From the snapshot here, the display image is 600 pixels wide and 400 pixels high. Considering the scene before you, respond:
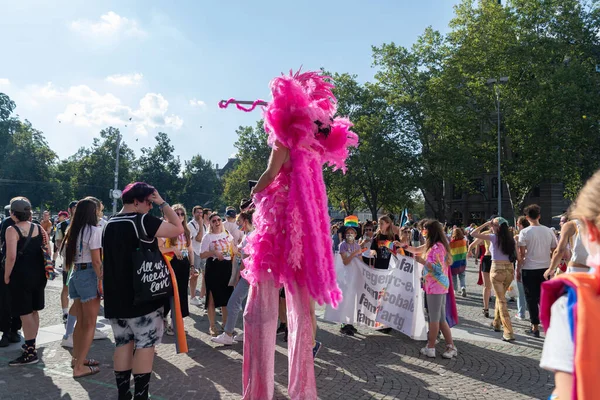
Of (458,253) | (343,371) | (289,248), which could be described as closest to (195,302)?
(343,371)

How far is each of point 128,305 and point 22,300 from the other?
8.14 ft

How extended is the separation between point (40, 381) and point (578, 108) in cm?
3186

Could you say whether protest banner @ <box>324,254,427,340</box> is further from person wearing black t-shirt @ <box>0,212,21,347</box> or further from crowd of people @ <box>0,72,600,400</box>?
person wearing black t-shirt @ <box>0,212,21,347</box>

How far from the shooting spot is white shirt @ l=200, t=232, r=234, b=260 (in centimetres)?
674

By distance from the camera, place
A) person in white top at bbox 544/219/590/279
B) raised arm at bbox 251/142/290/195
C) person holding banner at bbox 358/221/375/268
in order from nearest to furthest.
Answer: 1. raised arm at bbox 251/142/290/195
2. person in white top at bbox 544/219/590/279
3. person holding banner at bbox 358/221/375/268

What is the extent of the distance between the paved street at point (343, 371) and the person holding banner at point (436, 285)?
20 cm

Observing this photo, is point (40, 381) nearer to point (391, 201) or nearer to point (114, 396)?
point (114, 396)

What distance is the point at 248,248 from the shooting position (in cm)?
379

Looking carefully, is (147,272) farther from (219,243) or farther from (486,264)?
(486,264)

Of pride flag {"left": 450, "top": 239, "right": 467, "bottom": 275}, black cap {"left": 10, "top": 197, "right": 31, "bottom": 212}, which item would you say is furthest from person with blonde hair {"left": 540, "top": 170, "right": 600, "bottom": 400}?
pride flag {"left": 450, "top": 239, "right": 467, "bottom": 275}

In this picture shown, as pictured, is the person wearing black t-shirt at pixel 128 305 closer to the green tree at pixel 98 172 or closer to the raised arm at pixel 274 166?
the raised arm at pixel 274 166

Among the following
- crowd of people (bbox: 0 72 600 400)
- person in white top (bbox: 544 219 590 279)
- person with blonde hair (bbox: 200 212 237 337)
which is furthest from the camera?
person with blonde hair (bbox: 200 212 237 337)

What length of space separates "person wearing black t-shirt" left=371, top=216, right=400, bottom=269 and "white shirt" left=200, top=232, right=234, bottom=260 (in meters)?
2.38

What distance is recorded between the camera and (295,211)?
3607 mm
